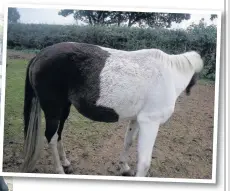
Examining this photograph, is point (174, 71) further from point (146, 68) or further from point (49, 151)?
point (49, 151)

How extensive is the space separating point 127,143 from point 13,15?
3.71ft

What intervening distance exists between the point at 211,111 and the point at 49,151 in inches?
43.3

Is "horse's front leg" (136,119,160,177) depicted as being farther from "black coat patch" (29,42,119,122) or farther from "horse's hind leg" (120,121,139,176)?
"black coat patch" (29,42,119,122)

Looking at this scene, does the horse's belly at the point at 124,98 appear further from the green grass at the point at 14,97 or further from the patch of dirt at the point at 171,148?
the green grass at the point at 14,97

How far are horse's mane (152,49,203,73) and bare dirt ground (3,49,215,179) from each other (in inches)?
5.0

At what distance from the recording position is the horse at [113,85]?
2.48 metres

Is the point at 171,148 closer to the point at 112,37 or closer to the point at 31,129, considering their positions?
the point at 112,37

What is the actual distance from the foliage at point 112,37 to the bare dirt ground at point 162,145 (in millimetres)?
256

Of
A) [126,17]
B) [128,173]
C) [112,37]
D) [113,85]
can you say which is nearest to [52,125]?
[113,85]

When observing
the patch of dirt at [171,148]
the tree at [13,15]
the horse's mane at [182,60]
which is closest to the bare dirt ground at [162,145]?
the patch of dirt at [171,148]

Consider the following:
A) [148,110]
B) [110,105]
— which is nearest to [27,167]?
[110,105]

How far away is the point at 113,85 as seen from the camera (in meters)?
2.47

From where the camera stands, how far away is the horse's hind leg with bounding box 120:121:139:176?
8.42 ft

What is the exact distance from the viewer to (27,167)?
8.56ft
